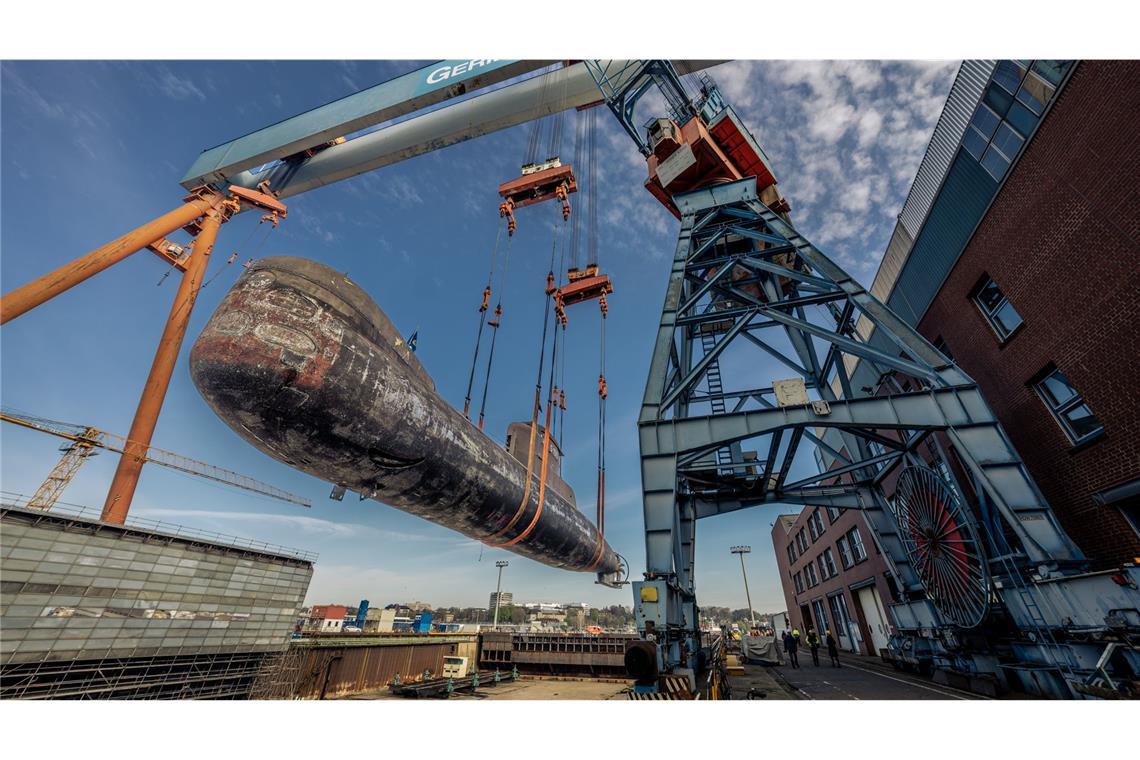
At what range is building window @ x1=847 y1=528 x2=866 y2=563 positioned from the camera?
70.3 ft

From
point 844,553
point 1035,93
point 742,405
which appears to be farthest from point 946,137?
point 844,553

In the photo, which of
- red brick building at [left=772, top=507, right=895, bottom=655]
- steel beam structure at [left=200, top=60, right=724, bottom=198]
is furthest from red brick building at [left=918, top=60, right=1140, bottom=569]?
steel beam structure at [left=200, top=60, right=724, bottom=198]

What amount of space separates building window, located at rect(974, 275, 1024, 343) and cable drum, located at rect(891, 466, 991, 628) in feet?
14.8

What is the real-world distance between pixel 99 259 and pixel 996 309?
27.9 metres

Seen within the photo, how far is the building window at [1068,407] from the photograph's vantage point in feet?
29.2

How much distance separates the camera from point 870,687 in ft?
31.4

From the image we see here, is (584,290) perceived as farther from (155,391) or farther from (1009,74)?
(155,391)

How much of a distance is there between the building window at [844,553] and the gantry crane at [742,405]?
831 cm

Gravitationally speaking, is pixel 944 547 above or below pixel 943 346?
below

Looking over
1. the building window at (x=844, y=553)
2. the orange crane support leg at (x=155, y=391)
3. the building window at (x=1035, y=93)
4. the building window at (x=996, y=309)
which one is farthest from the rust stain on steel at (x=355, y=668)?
the building window at (x=1035, y=93)

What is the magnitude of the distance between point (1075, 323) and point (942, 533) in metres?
5.20

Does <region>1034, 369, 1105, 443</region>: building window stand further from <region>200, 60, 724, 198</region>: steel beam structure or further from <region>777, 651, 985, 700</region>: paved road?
<region>200, 60, 724, 198</region>: steel beam structure

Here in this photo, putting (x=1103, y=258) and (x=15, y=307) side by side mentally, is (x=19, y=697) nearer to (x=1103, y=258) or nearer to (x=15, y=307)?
(x=15, y=307)

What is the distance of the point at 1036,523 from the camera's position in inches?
256
